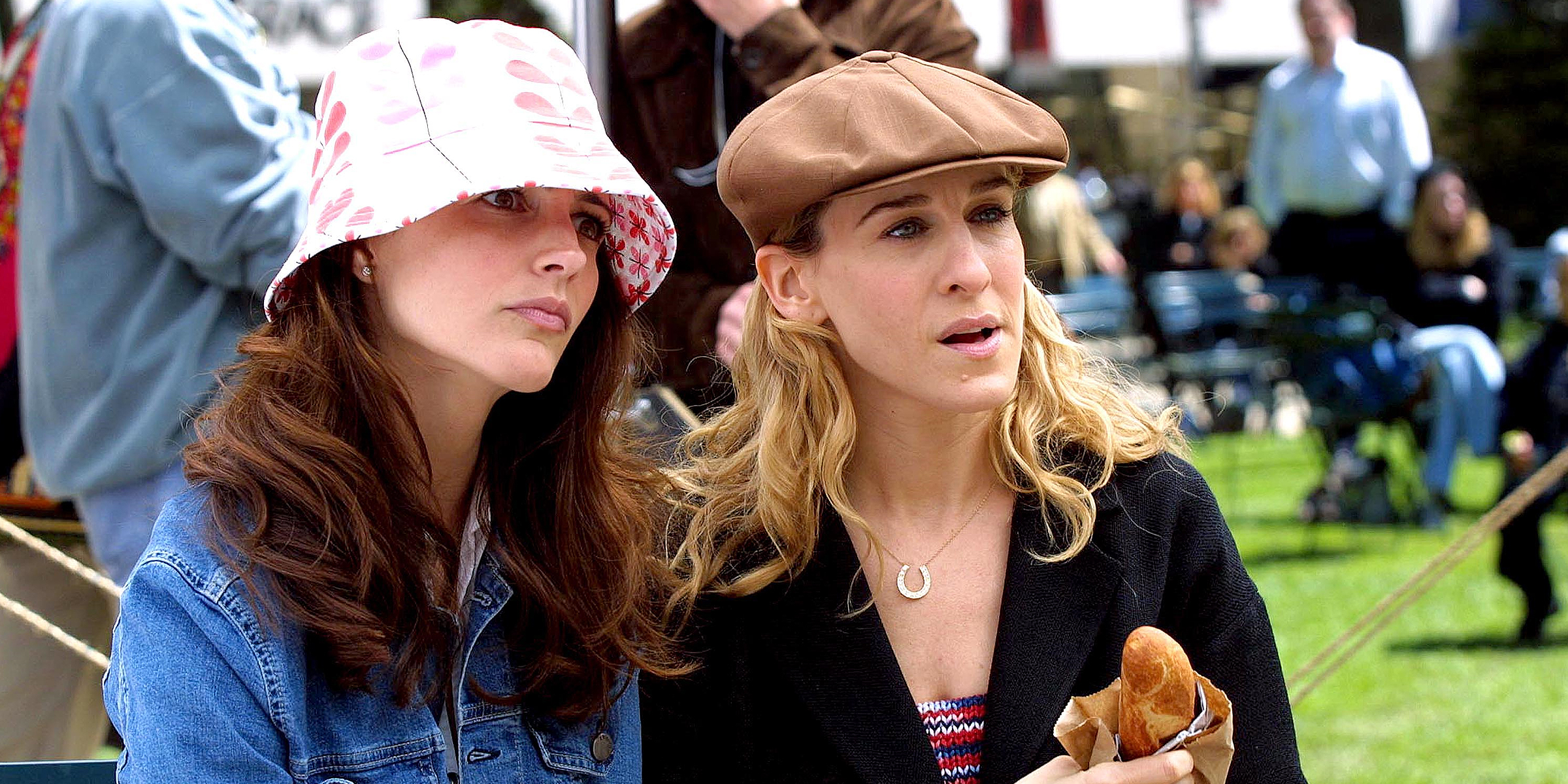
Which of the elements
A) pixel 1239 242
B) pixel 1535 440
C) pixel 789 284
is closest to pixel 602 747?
pixel 789 284

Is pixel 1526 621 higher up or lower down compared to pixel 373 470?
lower down

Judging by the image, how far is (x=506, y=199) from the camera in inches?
64.8

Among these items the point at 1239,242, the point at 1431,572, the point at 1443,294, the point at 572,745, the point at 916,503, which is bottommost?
the point at 1239,242

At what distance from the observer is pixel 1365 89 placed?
26.2ft

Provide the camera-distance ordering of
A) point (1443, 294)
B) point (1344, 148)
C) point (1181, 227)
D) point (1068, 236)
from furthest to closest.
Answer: point (1181, 227) → point (1068, 236) → point (1344, 148) → point (1443, 294)

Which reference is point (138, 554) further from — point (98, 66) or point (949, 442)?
point (949, 442)

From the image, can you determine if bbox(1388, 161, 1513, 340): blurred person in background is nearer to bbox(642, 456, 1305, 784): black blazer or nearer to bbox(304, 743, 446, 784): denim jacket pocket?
bbox(642, 456, 1305, 784): black blazer

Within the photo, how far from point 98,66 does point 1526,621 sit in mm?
5017

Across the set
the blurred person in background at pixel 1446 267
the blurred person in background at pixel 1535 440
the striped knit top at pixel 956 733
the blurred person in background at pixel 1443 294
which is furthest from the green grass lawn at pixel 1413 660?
the striped knit top at pixel 956 733

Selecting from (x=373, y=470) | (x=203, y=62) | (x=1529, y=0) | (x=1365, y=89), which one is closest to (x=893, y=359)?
(x=373, y=470)

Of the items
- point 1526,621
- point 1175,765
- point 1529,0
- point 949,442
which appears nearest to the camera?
point 1175,765

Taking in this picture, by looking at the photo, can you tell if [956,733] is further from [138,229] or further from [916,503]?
[138,229]

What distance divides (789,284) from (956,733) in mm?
582

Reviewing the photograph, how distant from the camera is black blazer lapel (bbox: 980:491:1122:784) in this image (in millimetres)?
1814
